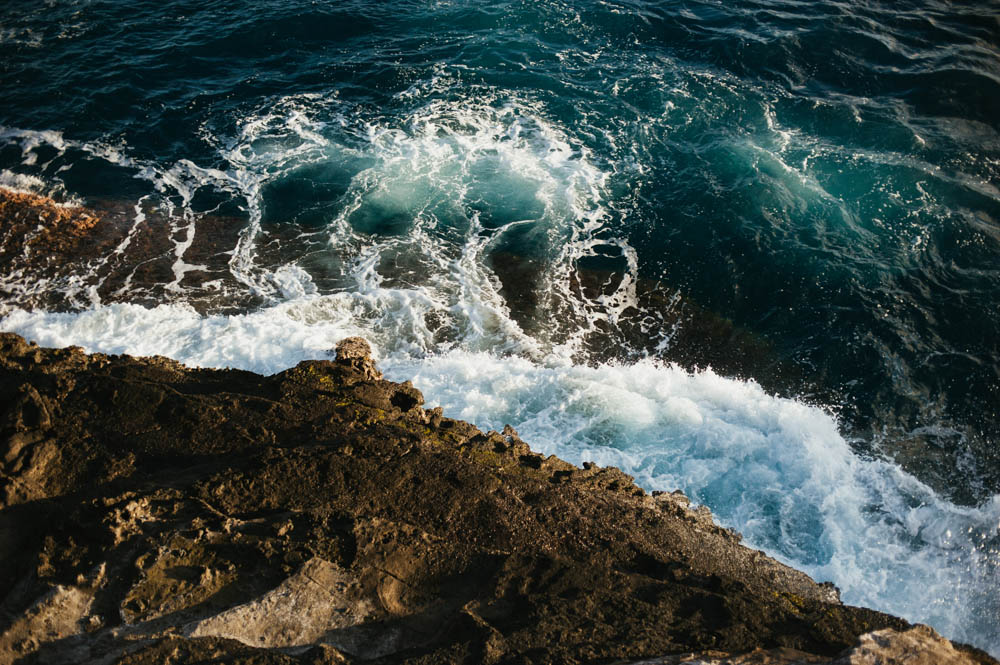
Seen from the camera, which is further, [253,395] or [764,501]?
[764,501]

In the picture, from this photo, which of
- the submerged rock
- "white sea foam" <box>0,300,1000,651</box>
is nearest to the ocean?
"white sea foam" <box>0,300,1000,651</box>

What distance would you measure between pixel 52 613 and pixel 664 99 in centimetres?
1839

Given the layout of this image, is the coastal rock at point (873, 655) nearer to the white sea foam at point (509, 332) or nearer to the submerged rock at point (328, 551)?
the submerged rock at point (328, 551)

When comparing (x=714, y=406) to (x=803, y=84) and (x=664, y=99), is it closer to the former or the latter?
(x=664, y=99)

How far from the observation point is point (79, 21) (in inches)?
895

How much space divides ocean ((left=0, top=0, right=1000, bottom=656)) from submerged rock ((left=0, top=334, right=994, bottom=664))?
330 centimetres

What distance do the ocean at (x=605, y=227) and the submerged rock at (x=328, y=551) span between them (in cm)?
330

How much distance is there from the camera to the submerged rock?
5.51 meters

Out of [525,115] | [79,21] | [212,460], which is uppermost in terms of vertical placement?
[79,21]

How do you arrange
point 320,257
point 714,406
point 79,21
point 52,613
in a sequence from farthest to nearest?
point 79,21, point 320,257, point 714,406, point 52,613

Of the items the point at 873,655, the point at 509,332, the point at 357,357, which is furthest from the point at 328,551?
the point at 509,332

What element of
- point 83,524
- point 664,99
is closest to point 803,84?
point 664,99

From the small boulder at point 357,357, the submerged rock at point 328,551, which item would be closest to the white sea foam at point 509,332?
the small boulder at point 357,357

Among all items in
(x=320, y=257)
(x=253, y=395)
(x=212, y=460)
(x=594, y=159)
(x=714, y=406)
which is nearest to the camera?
(x=212, y=460)
